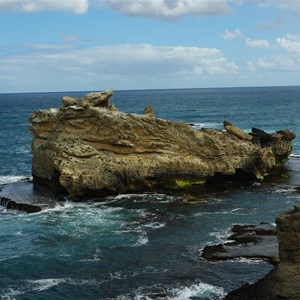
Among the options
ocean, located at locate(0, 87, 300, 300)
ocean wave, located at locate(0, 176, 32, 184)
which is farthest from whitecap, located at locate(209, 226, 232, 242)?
ocean wave, located at locate(0, 176, 32, 184)

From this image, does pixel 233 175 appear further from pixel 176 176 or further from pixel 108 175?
pixel 108 175

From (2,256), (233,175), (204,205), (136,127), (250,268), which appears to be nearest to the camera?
(250,268)

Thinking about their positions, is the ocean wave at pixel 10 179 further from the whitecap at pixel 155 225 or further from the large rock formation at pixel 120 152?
the whitecap at pixel 155 225

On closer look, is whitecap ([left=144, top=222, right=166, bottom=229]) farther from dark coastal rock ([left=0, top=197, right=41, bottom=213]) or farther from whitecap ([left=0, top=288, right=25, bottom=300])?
whitecap ([left=0, top=288, right=25, bottom=300])

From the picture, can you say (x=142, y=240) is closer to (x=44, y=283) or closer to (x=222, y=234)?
(x=222, y=234)

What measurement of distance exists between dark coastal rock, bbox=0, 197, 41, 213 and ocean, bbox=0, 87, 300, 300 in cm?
80

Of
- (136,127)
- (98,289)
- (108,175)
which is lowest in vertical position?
(98,289)

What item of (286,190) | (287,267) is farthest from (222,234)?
(286,190)

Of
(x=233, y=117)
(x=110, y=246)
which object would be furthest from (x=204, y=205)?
(x=233, y=117)

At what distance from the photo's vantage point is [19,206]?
52.2 meters

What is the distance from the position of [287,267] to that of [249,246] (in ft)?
37.2

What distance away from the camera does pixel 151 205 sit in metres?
52.7

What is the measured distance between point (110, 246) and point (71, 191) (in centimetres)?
1455

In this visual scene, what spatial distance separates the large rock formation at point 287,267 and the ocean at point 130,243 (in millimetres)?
4407
